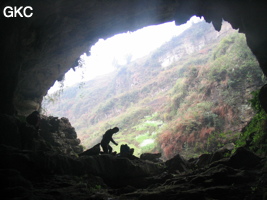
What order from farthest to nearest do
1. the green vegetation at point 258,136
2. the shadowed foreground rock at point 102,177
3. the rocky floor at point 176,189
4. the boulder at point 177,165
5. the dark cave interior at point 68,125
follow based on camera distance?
1. the boulder at point 177,165
2. the green vegetation at point 258,136
3. the dark cave interior at point 68,125
4. the shadowed foreground rock at point 102,177
5. the rocky floor at point 176,189

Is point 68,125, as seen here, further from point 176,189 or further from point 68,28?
point 176,189

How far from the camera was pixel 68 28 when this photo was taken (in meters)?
11.9

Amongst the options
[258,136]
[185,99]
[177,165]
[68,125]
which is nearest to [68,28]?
[68,125]

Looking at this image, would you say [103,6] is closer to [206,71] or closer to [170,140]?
[170,140]

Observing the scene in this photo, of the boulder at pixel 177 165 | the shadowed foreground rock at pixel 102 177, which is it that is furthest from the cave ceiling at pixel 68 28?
the boulder at pixel 177 165

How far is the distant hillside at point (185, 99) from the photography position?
2384cm

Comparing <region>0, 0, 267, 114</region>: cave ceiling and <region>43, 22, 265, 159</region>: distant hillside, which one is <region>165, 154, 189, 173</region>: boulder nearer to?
<region>0, 0, 267, 114</region>: cave ceiling

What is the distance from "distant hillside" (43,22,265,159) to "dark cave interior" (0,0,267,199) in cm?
615

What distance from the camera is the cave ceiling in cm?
929

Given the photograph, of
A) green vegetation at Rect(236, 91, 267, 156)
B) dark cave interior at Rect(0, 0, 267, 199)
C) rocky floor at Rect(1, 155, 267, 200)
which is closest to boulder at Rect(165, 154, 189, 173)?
dark cave interior at Rect(0, 0, 267, 199)

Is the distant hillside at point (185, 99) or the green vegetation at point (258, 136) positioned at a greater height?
the distant hillside at point (185, 99)

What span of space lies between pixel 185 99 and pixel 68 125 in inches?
916

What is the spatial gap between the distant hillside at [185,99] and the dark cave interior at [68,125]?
242 inches

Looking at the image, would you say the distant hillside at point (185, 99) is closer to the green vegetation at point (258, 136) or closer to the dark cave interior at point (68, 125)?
the green vegetation at point (258, 136)
